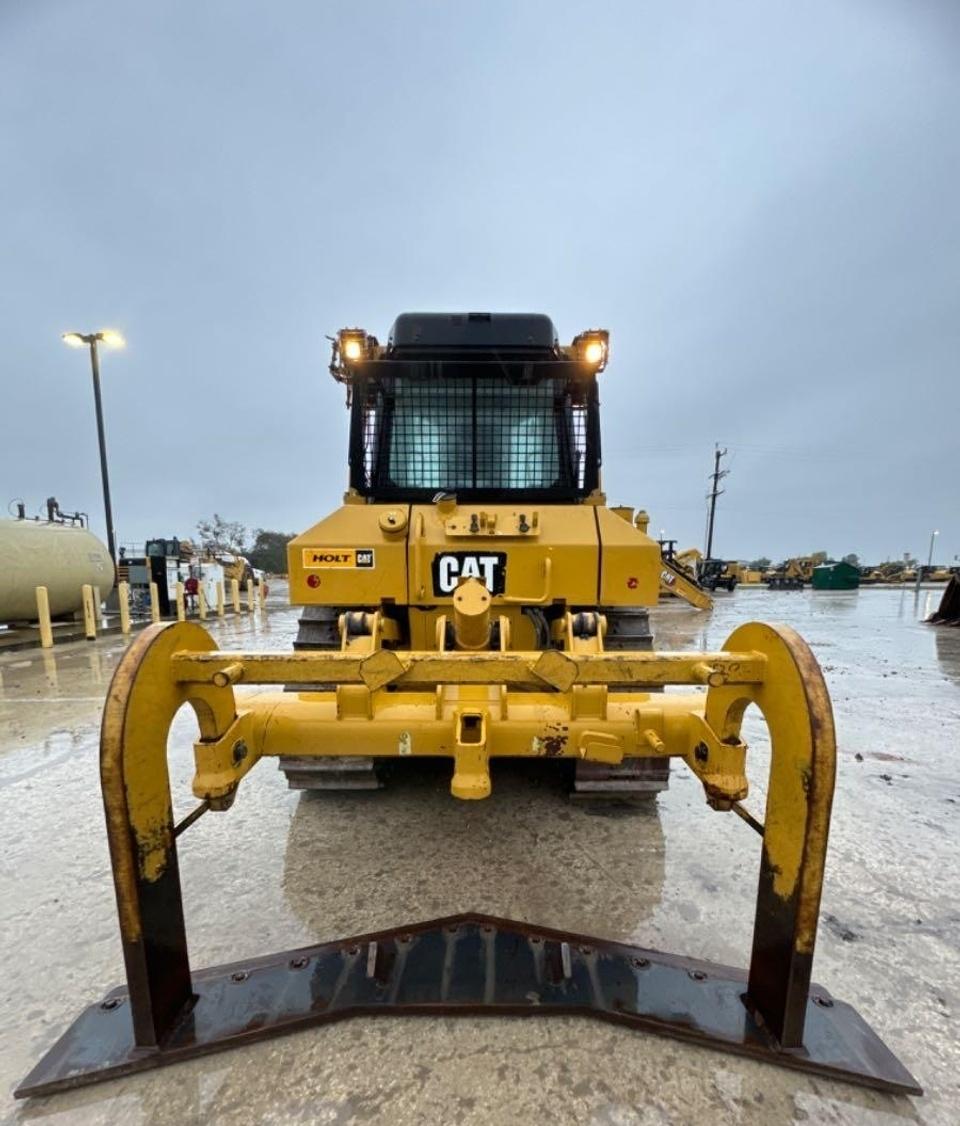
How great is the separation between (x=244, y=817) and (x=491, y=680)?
2.32 metres

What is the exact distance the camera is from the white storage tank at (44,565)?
9703 millimetres

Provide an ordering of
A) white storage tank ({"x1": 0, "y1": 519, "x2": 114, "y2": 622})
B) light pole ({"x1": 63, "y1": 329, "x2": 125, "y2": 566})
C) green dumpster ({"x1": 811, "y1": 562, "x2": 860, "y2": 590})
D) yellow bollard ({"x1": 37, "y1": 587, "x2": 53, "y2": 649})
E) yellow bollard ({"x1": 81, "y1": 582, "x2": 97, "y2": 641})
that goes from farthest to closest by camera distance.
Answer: green dumpster ({"x1": 811, "y1": 562, "x2": 860, "y2": 590}) → light pole ({"x1": 63, "y1": 329, "x2": 125, "y2": 566}) → yellow bollard ({"x1": 81, "y1": 582, "x2": 97, "y2": 641}) → white storage tank ({"x1": 0, "y1": 519, "x2": 114, "y2": 622}) → yellow bollard ({"x1": 37, "y1": 587, "x2": 53, "y2": 649})

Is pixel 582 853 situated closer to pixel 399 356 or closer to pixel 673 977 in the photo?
pixel 673 977

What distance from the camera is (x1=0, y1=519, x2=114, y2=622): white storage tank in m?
9.70

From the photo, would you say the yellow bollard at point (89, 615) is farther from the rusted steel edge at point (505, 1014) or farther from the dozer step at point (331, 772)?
the rusted steel edge at point (505, 1014)

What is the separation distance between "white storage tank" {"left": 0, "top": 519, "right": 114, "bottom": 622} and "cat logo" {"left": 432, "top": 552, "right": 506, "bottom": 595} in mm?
10781

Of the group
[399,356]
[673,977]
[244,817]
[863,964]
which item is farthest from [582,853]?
[399,356]

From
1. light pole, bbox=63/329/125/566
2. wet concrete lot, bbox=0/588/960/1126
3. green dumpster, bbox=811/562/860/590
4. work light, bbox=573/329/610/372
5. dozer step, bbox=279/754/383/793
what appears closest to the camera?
wet concrete lot, bbox=0/588/960/1126

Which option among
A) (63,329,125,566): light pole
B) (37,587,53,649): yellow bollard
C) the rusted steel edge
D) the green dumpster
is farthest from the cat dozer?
the green dumpster

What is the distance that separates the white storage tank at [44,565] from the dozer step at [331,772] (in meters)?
10.2

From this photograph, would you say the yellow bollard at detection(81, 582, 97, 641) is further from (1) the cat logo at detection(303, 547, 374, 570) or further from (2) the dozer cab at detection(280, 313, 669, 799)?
(1) the cat logo at detection(303, 547, 374, 570)

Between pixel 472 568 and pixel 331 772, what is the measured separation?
1.45 meters

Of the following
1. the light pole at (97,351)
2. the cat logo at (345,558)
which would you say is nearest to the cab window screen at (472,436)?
the cat logo at (345,558)

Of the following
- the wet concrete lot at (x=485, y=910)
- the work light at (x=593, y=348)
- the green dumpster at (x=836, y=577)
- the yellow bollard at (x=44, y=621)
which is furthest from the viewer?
the green dumpster at (x=836, y=577)
